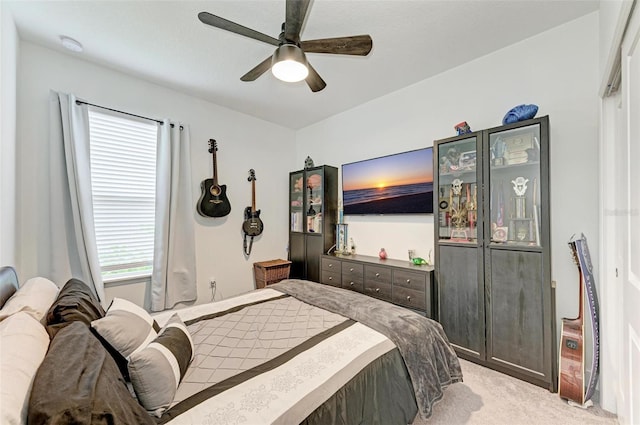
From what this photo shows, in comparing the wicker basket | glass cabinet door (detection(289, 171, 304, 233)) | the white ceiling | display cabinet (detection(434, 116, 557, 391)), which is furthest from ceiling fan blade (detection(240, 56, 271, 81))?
the wicker basket

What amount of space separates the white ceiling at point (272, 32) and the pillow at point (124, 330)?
2.08 metres

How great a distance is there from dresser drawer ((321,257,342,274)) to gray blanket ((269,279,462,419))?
Result: 50.2 inches

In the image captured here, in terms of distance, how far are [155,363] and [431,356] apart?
1504 millimetres

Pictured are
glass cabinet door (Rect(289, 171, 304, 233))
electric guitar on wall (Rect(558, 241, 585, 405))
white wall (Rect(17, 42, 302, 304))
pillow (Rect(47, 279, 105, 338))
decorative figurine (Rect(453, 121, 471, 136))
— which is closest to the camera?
pillow (Rect(47, 279, 105, 338))

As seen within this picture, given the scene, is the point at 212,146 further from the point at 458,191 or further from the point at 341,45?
the point at 458,191

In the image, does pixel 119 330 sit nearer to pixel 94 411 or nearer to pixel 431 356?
pixel 94 411

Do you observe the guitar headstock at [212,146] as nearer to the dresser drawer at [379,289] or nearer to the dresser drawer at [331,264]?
the dresser drawer at [331,264]

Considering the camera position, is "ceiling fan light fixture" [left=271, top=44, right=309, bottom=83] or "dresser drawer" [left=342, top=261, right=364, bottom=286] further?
"dresser drawer" [left=342, top=261, right=364, bottom=286]

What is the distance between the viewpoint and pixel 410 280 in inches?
105

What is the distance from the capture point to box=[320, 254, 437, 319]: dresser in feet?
8.42

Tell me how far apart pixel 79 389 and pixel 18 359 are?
0.75 ft

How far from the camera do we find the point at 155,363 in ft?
3.52

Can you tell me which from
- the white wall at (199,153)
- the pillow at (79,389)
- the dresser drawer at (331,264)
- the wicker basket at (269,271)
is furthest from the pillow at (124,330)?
the wicker basket at (269,271)

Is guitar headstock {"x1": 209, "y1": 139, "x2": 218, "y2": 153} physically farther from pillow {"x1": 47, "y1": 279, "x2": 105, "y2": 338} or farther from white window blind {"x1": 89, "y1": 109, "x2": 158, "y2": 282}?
pillow {"x1": 47, "y1": 279, "x2": 105, "y2": 338}
